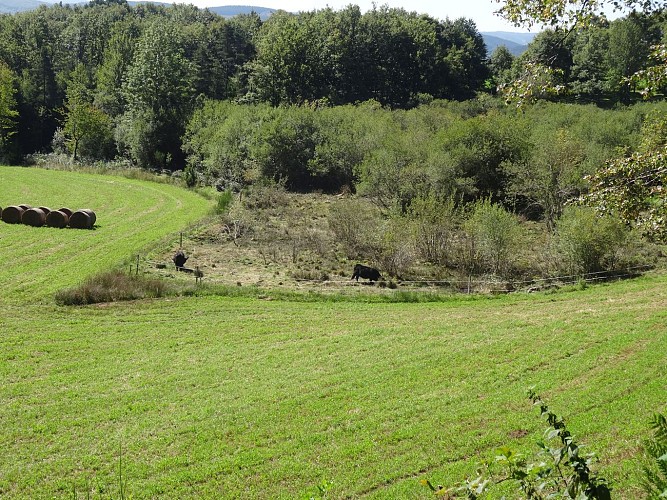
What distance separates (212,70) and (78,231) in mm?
64349

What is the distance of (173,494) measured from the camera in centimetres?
1166

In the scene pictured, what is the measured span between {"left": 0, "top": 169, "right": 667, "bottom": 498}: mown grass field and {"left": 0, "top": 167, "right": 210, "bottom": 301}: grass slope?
1.12 m

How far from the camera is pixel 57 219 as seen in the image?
39.7 m

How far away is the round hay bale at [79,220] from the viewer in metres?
39.6

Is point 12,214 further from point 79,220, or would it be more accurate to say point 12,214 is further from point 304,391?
point 304,391

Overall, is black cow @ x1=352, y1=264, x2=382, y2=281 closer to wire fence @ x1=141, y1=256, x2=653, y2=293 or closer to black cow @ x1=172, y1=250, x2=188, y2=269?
wire fence @ x1=141, y1=256, x2=653, y2=293

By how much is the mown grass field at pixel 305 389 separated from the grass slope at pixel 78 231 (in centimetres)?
112

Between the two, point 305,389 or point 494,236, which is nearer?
point 305,389

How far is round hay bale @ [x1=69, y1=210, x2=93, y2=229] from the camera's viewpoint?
39.6 m

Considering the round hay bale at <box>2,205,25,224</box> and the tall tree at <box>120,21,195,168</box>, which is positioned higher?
the tall tree at <box>120,21,195,168</box>

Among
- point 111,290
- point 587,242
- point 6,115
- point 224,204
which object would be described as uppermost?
point 6,115

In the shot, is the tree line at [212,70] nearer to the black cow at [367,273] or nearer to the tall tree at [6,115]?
the tall tree at [6,115]

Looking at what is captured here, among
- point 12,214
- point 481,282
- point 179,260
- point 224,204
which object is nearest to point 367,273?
point 481,282

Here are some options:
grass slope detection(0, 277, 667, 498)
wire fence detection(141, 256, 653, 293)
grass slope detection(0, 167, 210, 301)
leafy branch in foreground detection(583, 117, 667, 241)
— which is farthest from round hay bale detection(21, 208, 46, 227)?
leafy branch in foreground detection(583, 117, 667, 241)
